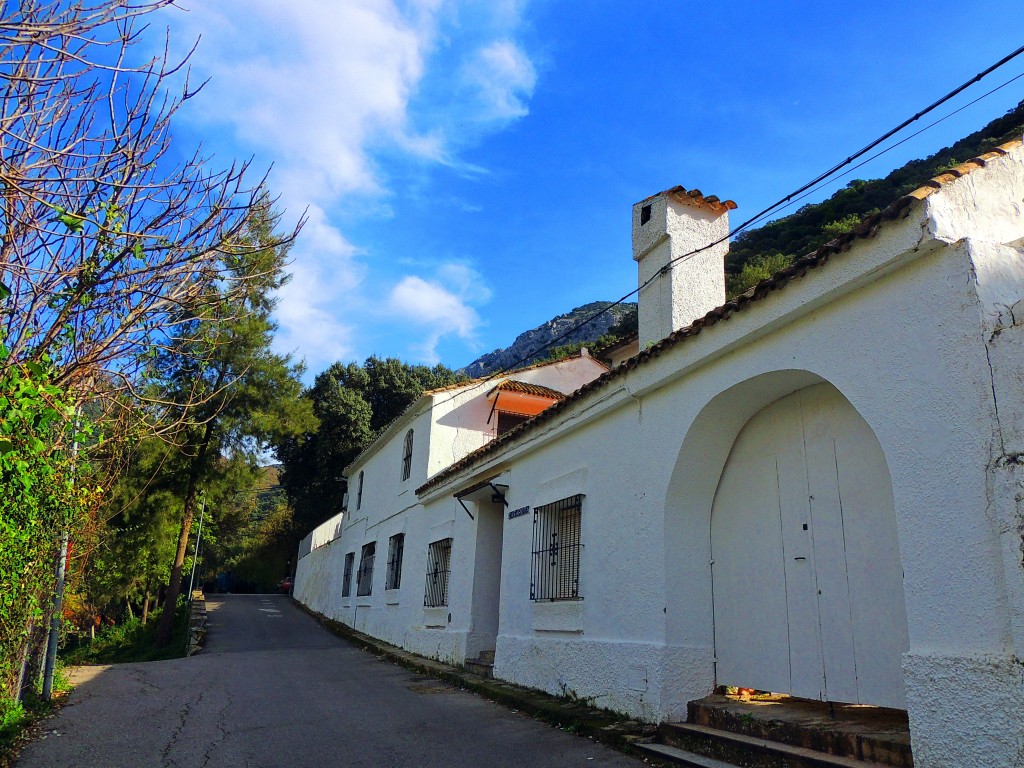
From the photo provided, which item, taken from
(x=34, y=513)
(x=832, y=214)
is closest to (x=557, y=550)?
(x=34, y=513)

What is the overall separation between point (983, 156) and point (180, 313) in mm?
5454

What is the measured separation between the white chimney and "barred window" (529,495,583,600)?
2.50 metres

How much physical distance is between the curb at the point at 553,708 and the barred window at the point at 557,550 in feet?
3.65

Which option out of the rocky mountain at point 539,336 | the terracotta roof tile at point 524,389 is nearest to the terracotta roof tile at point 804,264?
the terracotta roof tile at point 524,389

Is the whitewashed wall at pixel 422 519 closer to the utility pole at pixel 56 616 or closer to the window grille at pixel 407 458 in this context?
the window grille at pixel 407 458

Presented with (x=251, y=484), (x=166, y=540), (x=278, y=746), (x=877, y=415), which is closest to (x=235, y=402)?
(x=251, y=484)

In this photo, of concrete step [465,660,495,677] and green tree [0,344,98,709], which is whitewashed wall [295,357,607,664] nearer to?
concrete step [465,660,495,677]

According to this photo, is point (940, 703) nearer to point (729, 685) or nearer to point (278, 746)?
point (729, 685)

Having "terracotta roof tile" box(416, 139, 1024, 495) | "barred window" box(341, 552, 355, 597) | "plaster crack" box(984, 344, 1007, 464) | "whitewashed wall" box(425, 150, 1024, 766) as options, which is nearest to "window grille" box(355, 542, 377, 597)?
"barred window" box(341, 552, 355, 597)

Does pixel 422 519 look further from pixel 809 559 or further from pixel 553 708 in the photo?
pixel 809 559

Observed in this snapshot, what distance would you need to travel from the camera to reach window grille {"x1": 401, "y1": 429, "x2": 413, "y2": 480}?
16.2 metres

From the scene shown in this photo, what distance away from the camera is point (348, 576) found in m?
20.5

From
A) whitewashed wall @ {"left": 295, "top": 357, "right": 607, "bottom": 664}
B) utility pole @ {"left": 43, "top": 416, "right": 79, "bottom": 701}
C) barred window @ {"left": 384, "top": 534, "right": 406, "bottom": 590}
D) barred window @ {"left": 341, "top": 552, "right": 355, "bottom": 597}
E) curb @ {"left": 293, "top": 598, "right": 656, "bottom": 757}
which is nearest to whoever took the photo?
curb @ {"left": 293, "top": 598, "right": 656, "bottom": 757}

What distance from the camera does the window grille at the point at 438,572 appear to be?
12609mm
